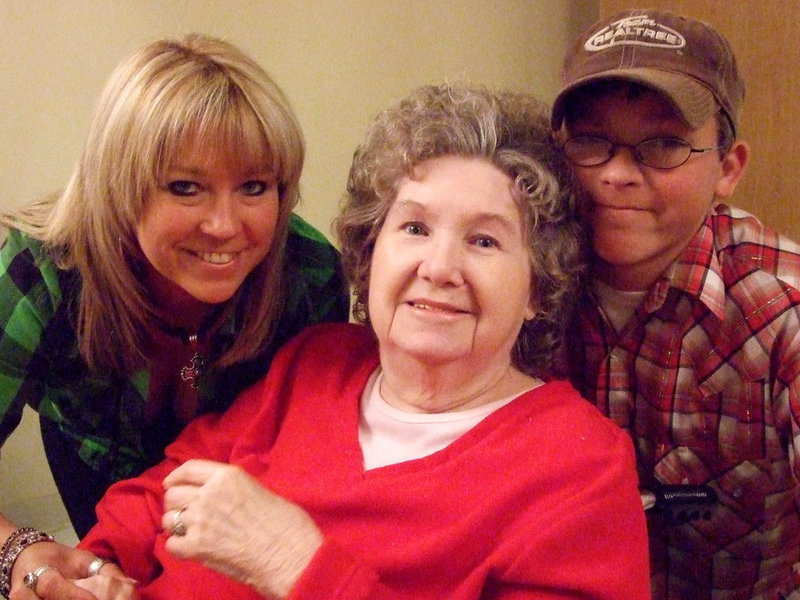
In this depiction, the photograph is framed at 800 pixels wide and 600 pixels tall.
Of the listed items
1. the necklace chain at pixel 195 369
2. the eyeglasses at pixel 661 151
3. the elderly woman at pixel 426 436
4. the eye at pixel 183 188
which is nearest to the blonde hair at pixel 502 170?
the elderly woman at pixel 426 436

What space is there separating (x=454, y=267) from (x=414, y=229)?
0.38 feet

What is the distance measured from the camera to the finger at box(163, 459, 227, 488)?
1010mm

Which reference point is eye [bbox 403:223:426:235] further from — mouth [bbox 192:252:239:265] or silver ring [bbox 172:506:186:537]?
silver ring [bbox 172:506:186:537]

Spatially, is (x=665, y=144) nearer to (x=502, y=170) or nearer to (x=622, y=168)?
(x=622, y=168)

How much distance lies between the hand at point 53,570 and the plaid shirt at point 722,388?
93 centimetres

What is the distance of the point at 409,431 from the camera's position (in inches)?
45.3

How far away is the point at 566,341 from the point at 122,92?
0.90m

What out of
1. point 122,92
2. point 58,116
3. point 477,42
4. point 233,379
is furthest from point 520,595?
point 477,42

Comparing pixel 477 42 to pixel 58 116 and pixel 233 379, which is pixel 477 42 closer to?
pixel 58 116

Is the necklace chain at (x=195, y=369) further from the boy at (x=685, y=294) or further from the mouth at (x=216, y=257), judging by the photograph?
the boy at (x=685, y=294)

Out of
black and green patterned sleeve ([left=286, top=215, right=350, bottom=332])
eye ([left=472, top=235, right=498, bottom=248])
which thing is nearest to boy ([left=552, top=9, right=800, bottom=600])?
eye ([left=472, top=235, right=498, bottom=248])

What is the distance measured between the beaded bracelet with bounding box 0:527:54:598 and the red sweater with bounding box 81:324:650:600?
0.30 ft

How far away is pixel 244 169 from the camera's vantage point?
122 cm

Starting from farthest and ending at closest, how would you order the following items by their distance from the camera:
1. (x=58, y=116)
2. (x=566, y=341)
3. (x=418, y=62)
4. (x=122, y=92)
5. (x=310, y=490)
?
1. (x=418, y=62)
2. (x=58, y=116)
3. (x=566, y=341)
4. (x=122, y=92)
5. (x=310, y=490)
